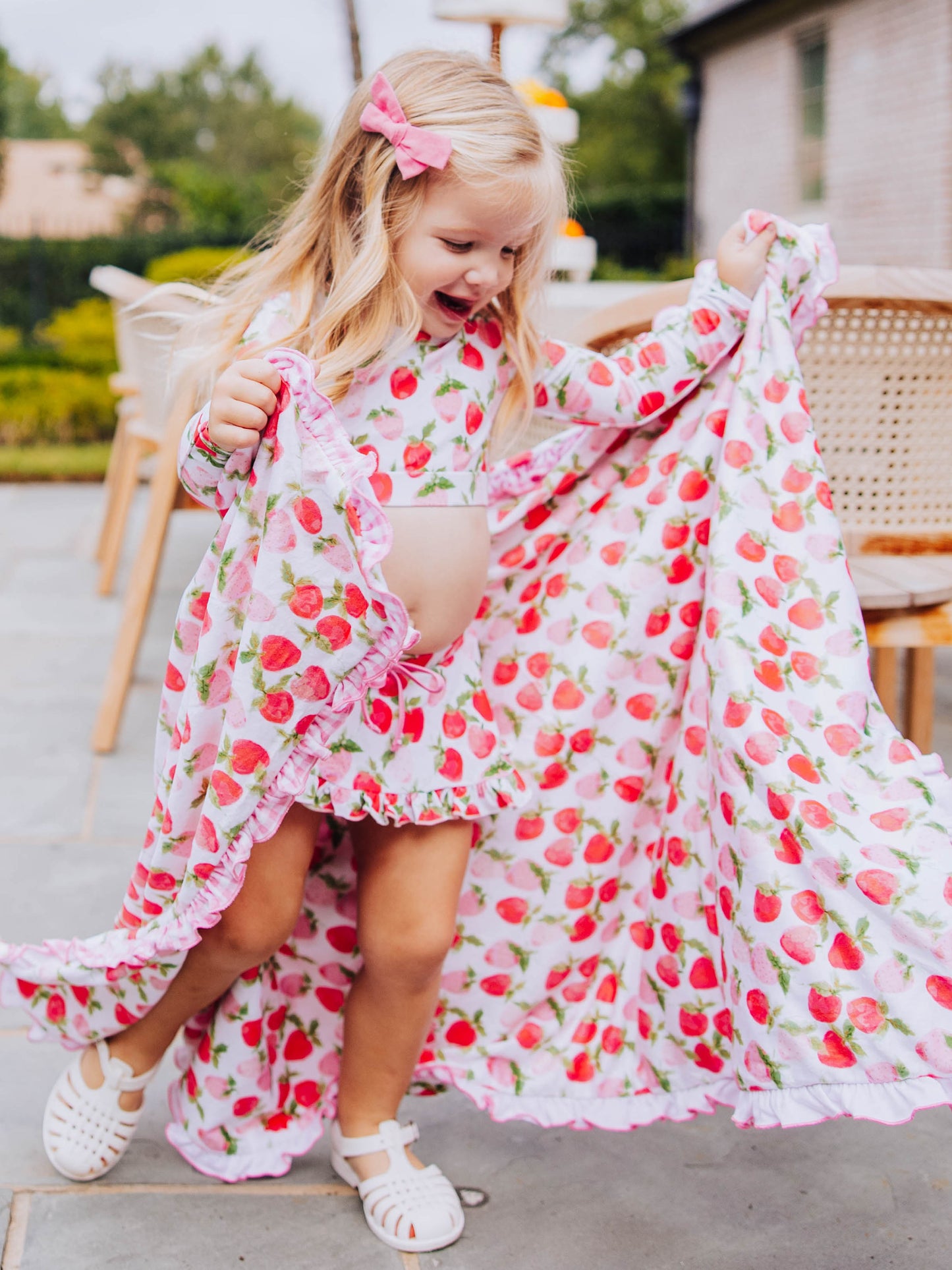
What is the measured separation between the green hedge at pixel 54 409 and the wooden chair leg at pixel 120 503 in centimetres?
453

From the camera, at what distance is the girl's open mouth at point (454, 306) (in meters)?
1.34

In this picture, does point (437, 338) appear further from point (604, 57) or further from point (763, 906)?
point (604, 57)

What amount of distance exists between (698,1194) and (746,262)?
112 centimetres

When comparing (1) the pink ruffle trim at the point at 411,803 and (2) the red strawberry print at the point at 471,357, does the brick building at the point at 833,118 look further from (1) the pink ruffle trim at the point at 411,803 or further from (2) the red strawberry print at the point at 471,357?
(1) the pink ruffle trim at the point at 411,803

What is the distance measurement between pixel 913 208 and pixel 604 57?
20.5m

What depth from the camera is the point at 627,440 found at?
61.9 inches

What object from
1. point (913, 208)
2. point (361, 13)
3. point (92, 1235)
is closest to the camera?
point (92, 1235)

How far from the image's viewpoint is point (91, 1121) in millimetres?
1447

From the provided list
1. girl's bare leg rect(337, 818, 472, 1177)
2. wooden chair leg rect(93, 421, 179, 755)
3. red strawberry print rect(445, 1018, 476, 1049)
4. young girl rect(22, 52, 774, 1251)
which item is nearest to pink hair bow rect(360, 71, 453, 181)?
young girl rect(22, 52, 774, 1251)

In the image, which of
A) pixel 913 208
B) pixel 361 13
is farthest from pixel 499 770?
pixel 913 208

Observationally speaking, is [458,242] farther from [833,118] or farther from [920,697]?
[833,118]

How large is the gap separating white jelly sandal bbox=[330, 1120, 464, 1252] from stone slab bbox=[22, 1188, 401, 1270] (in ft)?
0.07

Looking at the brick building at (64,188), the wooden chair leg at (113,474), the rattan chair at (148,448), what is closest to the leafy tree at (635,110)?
the brick building at (64,188)

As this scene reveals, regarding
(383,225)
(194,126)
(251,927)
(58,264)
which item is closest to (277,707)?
(251,927)
